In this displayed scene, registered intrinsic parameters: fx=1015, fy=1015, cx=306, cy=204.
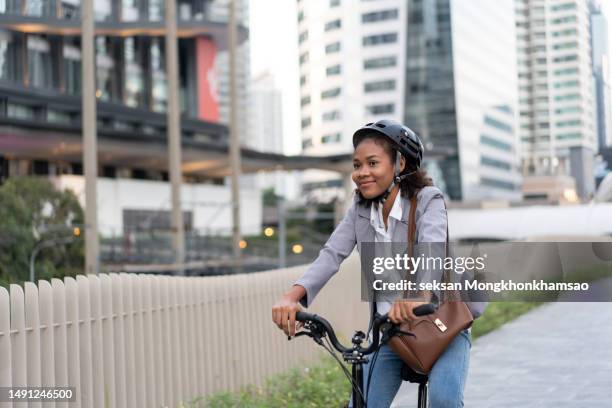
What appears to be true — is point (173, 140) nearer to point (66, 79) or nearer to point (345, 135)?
point (66, 79)

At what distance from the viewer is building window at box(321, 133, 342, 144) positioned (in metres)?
125

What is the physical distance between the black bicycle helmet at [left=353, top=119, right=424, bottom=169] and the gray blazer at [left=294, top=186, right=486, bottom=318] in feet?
0.52

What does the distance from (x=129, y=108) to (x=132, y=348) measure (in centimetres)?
4857

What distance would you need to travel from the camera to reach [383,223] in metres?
4.03

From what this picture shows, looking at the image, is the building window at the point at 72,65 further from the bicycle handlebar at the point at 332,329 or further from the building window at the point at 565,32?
the bicycle handlebar at the point at 332,329

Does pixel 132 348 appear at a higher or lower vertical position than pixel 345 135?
lower

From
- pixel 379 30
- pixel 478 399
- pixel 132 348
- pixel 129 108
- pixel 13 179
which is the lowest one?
pixel 478 399

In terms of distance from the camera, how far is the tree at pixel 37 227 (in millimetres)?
26172

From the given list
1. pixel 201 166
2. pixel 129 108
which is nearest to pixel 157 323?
pixel 129 108

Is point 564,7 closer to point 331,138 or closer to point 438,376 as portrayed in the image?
point 438,376

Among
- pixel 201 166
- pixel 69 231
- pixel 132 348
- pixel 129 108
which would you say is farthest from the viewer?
pixel 201 166

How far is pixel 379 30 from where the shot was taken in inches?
4867

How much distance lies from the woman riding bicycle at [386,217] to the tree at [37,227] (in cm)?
2084

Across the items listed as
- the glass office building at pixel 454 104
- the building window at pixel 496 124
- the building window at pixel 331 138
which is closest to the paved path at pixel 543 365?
the building window at pixel 496 124
